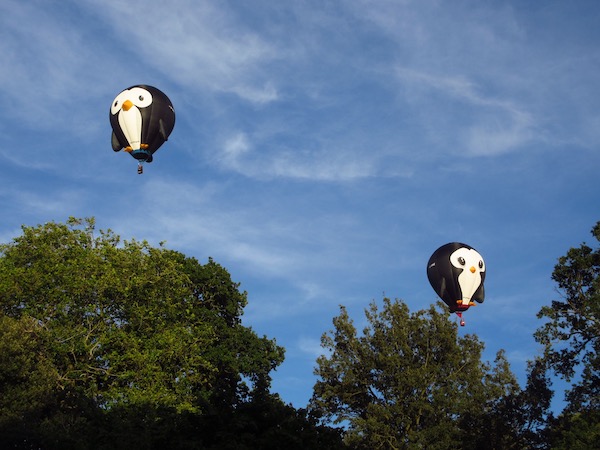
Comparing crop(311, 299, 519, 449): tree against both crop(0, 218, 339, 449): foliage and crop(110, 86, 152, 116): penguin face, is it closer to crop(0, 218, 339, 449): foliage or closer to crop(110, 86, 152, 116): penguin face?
crop(0, 218, 339, 449): foliage

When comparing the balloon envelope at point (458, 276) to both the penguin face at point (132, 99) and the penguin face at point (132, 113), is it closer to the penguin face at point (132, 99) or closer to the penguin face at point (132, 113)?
the penguin face at point (132, 113)

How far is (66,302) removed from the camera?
38.9 meters

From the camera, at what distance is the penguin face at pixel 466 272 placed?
43531 millimetres

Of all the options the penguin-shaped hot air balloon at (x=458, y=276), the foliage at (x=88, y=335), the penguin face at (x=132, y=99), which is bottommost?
the foliage at (x=88, y=335)

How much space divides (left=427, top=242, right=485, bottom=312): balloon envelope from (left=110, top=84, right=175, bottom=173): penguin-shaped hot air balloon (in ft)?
57.3

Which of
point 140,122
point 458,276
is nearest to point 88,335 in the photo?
point 140,122

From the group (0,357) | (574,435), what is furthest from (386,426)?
(0,357)

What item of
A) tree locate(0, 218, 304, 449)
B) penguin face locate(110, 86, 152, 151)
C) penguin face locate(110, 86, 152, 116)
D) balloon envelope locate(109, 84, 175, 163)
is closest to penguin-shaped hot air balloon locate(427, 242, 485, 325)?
tree locate(0, 218, 304, 449)

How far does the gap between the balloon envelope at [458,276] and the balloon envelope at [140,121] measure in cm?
1742

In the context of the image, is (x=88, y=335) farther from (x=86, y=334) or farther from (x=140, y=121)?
(x=140, y=121)

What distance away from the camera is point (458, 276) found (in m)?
43.5

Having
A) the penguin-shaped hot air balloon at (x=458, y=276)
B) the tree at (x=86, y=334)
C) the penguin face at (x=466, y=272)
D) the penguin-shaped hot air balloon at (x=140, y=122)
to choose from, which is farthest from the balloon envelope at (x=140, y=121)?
the penguin face at (x=466, y=272)

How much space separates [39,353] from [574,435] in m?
25.5

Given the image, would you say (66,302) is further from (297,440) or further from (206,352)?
(297,440)
